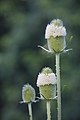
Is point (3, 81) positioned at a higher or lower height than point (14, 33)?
lower

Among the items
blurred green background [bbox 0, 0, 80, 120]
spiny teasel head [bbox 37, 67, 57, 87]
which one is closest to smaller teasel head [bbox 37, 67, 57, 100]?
spiny teasel head [bbox 37, 67, 57, 87]

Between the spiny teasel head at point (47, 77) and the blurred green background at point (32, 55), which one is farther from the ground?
the blurred green background at point (32, 55)

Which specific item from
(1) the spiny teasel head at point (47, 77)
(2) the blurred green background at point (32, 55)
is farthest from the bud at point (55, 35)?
(2) the blurred green background at point (32, 55)

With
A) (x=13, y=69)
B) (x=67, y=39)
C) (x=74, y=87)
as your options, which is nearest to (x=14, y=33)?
(x=13, y=69)

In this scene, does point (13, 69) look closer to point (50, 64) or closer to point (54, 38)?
point (50, 64)

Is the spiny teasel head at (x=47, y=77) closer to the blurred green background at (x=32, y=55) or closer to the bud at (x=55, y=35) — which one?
the bud at (x=55, y=35)

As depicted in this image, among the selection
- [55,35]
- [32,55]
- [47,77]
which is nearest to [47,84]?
[47,77]
